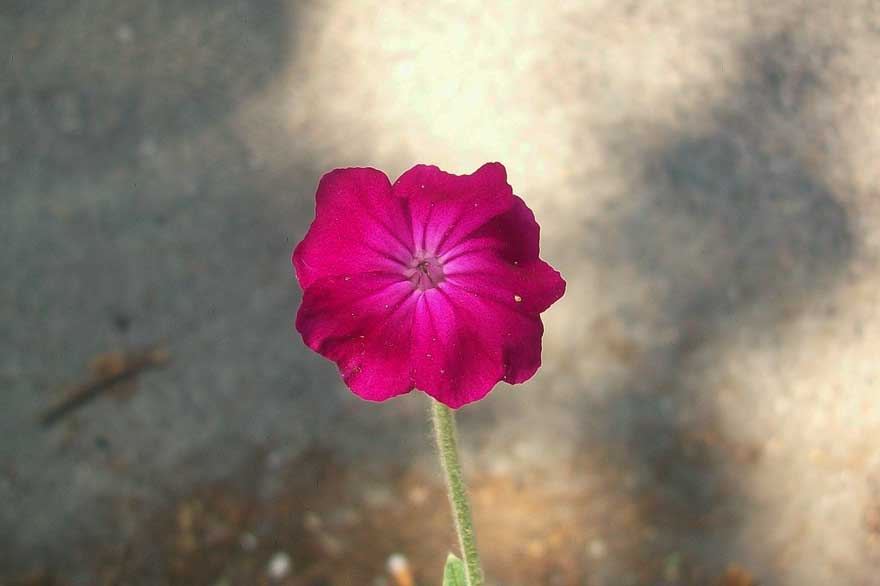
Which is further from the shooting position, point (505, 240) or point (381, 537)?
point (381, 537)

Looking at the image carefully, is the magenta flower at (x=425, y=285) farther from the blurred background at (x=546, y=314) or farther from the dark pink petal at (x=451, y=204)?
the blurred background at (x=546, y=314)

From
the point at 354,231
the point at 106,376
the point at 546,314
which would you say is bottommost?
the point at 354,231

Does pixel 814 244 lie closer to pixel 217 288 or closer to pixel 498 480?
pixel 498 480

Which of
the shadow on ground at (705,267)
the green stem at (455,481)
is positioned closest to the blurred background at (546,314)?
the shadow on ground at (705,267)

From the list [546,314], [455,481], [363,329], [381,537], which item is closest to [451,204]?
[363,329]

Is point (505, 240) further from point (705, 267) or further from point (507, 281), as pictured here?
point (705, 267)

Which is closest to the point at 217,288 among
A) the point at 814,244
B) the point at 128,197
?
the point at 128,197
